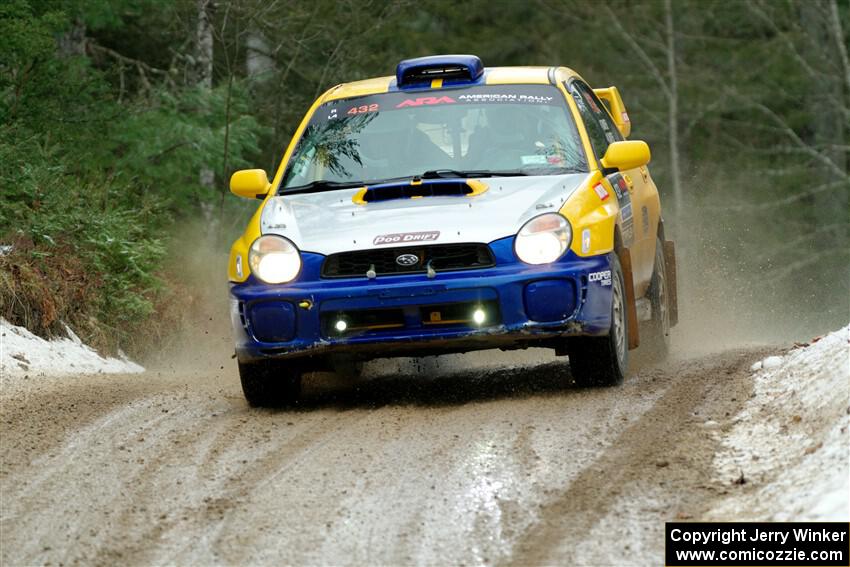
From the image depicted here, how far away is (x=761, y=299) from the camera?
28203 mm

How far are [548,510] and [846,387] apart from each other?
5.79ft

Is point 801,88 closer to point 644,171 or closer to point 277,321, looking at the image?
point 644,171

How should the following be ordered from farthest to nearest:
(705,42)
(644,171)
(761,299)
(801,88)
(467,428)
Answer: (705,42) → (801,88) → (761,299) → (644,171) → (467,428)

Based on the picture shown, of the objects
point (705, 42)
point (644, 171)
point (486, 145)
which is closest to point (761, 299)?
point (705, 42)

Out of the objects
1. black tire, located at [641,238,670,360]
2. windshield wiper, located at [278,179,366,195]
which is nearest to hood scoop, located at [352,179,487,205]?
windshield wiper, located at [278,179,366,195]

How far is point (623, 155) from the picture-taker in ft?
28.7

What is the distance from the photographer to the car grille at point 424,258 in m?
7.80

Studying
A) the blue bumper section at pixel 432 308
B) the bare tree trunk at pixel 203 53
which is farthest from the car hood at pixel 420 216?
the bare tree trunk at pixel 203 53

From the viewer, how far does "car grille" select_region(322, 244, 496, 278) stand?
7.80 metres

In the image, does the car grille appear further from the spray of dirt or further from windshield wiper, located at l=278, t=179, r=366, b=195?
the spray of dirt

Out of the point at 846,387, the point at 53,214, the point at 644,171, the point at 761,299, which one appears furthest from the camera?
the point at 761,299

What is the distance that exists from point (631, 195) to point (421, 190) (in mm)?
1853

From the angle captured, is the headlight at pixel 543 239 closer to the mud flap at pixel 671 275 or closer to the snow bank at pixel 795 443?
the snow bank at pixel 795 443

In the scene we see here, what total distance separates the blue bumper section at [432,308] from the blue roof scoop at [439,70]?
201 cm
